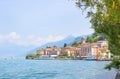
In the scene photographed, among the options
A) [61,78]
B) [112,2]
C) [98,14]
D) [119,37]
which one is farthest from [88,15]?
[61,78]

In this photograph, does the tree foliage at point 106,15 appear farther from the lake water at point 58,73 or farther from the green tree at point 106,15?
the lake water at point 58,73

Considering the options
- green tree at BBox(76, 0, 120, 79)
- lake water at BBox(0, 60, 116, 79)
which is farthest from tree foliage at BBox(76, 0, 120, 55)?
lake water at BBox(0, 60, 116, 79)

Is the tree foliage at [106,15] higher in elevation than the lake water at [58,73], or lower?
higher

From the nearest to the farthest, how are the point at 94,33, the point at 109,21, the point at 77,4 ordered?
1. the point at 109,21
2. the point at 77,4
3. the point at 94,33

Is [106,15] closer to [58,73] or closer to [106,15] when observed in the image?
[106,15]

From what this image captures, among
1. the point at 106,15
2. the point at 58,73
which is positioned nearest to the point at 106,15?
the point at 106,15

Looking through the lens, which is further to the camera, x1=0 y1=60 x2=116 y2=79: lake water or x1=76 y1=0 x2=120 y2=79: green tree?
x1=0 y1=60 x2=116 y2=79: lake water

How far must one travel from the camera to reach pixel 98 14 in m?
19.0

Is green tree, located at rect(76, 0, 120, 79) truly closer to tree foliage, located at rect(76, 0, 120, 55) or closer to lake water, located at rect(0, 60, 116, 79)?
tree foliage, located at rect(76, 0, 120, 55)

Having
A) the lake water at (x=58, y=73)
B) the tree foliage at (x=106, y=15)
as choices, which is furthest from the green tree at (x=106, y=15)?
the lake water at (x=58, y=73)

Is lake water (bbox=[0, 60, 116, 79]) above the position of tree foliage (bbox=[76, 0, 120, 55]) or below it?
below

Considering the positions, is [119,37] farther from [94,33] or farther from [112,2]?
[112,2]

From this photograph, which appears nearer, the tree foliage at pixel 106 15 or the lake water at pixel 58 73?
the tree foliage at pixel 106 15

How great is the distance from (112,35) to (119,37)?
64cm
